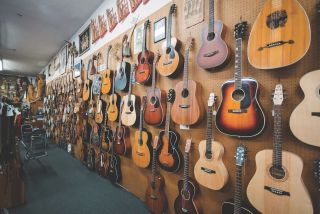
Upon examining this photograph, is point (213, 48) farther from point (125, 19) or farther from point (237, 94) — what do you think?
point (125, 19)

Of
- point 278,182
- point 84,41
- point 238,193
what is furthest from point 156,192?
point 84,41

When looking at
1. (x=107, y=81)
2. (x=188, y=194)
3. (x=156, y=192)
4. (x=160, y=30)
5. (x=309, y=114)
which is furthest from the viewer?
(x=107, y=81)

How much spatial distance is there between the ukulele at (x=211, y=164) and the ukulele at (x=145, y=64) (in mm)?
924

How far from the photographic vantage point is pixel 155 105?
201 centimetres

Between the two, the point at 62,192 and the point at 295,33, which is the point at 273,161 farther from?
the point at 62,192

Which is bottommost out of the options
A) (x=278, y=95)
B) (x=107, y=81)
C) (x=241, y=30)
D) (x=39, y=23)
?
(x=278, y=95)

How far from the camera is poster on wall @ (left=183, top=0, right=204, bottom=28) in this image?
5.68 ft

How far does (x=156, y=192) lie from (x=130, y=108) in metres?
1.07

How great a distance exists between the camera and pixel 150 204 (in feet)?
6.75

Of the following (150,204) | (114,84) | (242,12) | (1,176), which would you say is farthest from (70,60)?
(242,12)

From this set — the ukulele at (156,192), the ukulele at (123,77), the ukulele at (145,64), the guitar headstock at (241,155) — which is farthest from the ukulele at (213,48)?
the ukulele at (123,77)

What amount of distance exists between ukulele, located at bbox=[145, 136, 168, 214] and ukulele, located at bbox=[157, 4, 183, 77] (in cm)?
71

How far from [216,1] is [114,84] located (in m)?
1.90

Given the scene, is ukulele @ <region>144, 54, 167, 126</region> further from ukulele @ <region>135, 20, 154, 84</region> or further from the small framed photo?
the small framed photo
